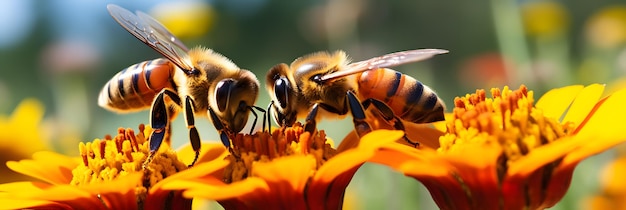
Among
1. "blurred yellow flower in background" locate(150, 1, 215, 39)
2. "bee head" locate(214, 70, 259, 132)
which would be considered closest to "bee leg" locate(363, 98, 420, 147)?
"bee head" locate(214, 70, 259, 132)

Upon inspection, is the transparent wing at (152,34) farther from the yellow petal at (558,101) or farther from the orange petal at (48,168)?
the yellow petal at (558,101)

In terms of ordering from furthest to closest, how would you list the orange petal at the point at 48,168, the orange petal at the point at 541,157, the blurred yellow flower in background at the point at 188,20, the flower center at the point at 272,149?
the blurred yellow flower in background at the point at 188,20
the orange petal at the point at 48,168
the flower center at the point at 272,149
the orange petal at the point at 541,157

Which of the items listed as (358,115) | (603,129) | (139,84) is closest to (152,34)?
(139,84)

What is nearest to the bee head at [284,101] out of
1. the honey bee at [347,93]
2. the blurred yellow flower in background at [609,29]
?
the honey bee at [347,93]

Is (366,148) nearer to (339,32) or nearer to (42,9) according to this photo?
(339,32)

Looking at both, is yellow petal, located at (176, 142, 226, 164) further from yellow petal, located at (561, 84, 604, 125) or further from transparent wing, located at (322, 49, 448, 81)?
yellow petal, located at (561, 84, 604, 125)

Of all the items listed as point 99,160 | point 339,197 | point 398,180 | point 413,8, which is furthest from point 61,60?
point 413,8

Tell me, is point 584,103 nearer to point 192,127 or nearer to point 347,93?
point 347,93
